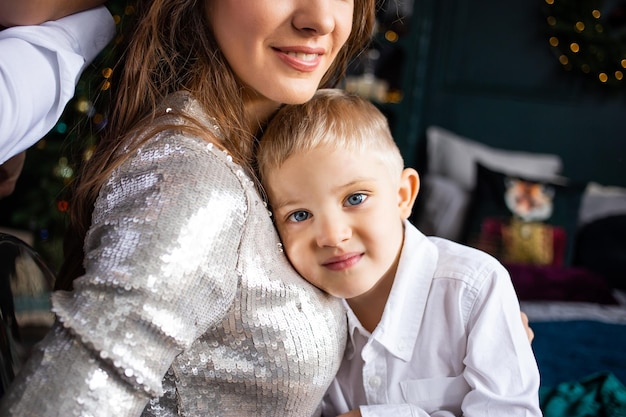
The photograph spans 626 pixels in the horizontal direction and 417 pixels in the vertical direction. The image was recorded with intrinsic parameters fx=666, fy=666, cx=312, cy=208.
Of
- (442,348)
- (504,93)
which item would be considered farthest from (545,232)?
(442,348)

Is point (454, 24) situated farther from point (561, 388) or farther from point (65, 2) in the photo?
point (65, 2)

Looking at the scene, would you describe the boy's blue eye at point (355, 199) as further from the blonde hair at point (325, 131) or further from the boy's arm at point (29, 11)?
the boy's arm at point (29, 11)

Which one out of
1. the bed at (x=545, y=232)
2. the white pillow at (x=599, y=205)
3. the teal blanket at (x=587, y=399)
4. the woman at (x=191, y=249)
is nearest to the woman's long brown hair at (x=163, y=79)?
the woman at (x=191, y=249)

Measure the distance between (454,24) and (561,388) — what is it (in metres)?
3.37

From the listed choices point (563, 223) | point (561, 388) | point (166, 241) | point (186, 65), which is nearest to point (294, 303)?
point (166, 241)

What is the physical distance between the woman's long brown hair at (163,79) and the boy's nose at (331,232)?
164 millimetres

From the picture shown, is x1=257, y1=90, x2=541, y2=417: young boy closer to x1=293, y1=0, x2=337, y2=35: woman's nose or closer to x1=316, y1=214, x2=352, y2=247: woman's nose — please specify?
x1=316, y1=214, x2=352, y2=247: woman's nose

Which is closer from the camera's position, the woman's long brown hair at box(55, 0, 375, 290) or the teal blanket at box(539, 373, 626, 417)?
the woman's long brown hair at box(55, 0, 375, 290)

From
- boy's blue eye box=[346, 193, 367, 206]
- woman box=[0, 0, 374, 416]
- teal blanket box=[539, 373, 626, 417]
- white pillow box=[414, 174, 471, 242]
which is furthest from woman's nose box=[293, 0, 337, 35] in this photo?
white pillow box=[414, 174, 471, 242]

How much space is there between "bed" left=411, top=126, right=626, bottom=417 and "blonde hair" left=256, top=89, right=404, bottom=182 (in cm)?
125

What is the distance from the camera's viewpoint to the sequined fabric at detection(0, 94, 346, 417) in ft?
2.33

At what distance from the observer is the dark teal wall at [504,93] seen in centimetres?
414

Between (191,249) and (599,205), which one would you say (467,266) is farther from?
(599,205)

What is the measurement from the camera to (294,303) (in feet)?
3.18
